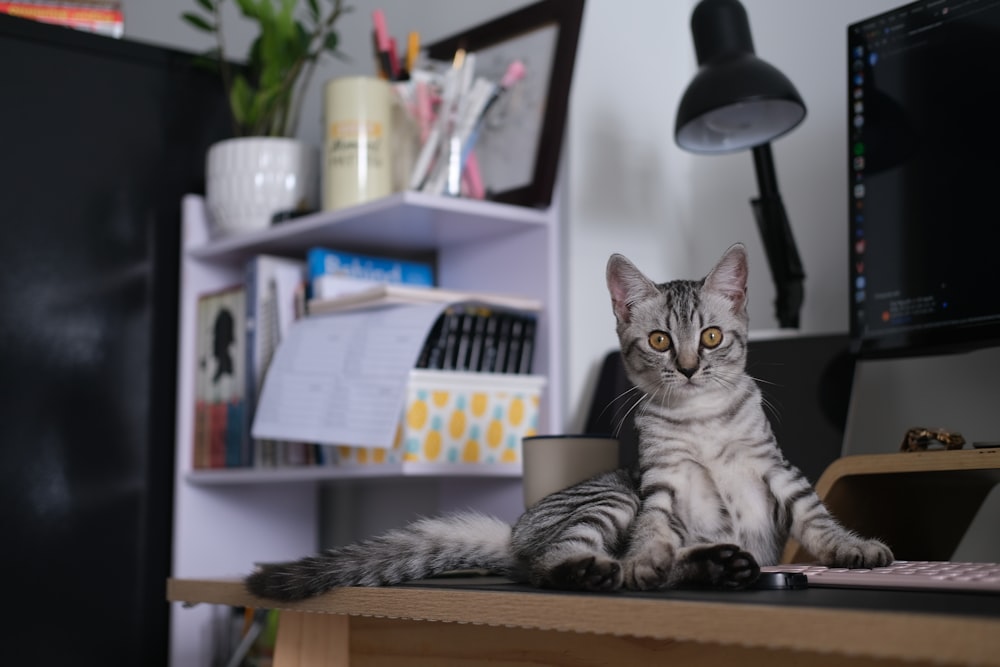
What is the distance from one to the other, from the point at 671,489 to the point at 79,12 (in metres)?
2.35

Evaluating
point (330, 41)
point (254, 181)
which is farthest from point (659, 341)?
point (330, 41)

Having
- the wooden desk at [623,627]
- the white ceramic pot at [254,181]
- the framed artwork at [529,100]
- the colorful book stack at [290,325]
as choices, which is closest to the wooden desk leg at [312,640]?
the wooden desk at [623,627]

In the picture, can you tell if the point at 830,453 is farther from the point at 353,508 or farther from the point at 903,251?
the point at 353,508

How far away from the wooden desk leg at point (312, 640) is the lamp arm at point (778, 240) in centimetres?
72

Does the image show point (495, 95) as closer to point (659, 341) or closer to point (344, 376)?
point (344, 376)

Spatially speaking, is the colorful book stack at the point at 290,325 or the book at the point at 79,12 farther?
the book at the point at 79,12

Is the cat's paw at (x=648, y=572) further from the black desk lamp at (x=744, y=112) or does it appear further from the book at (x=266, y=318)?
the book at (x=266, y=318)

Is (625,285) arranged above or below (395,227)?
below

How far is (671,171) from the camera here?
165 cm

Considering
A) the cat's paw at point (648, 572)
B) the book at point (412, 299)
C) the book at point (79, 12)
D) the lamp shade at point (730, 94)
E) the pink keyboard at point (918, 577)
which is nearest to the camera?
the pink keyboard at point (918, 577)

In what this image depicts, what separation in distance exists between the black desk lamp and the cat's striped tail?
560 mm

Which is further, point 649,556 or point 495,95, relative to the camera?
point 495,95

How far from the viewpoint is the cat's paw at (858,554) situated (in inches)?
31.8

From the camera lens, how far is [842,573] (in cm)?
74
